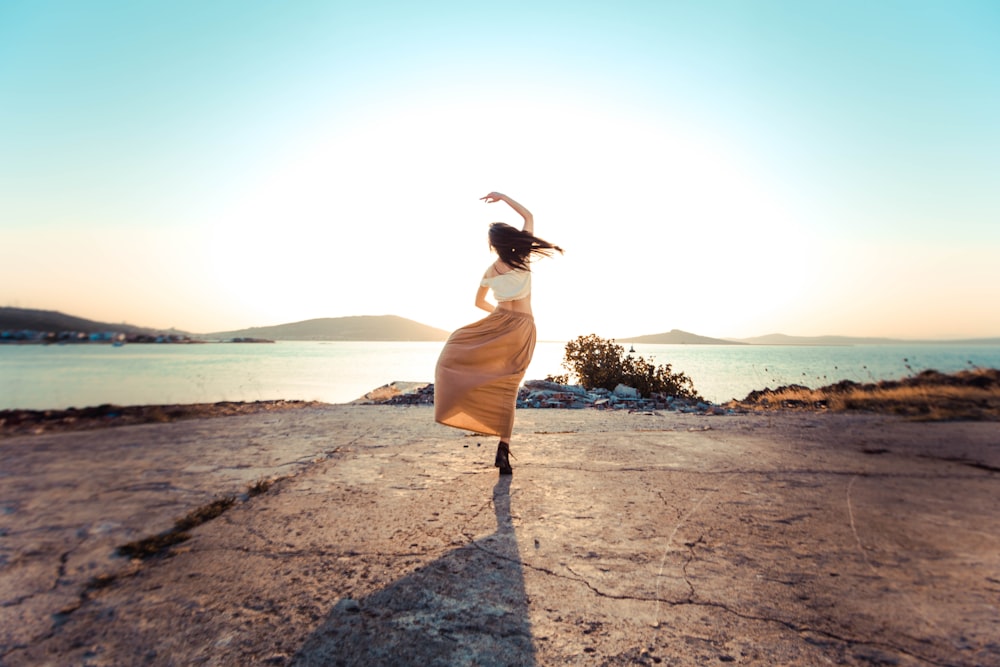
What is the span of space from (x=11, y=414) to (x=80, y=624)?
695cm

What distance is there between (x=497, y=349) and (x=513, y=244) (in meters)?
0.92

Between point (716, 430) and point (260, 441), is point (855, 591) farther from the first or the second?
point (260, 441)

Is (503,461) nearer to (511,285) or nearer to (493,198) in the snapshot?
(511,285)

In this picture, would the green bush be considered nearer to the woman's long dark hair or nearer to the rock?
the rock

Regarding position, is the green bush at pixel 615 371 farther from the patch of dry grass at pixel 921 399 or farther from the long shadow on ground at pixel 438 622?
the long shadow on ground at pixel 438 622

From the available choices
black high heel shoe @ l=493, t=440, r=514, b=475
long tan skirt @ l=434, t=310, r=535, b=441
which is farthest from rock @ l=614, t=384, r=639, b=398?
black high heel shoe @ l=493, t=440, r=514, b=475

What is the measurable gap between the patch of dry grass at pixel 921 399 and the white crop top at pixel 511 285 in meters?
6.11

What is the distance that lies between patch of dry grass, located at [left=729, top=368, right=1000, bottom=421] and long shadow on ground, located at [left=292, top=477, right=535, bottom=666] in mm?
7386

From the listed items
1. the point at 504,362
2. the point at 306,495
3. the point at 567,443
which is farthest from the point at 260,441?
the point at 567,443

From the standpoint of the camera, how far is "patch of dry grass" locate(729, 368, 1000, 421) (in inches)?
285

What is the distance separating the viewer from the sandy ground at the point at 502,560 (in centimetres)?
158

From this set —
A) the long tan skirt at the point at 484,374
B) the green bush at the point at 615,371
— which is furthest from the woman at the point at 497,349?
the green bush at the point at 615,371

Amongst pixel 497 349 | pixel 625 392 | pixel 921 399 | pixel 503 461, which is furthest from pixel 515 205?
pixel 921 399

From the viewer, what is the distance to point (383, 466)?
12.9 feet
